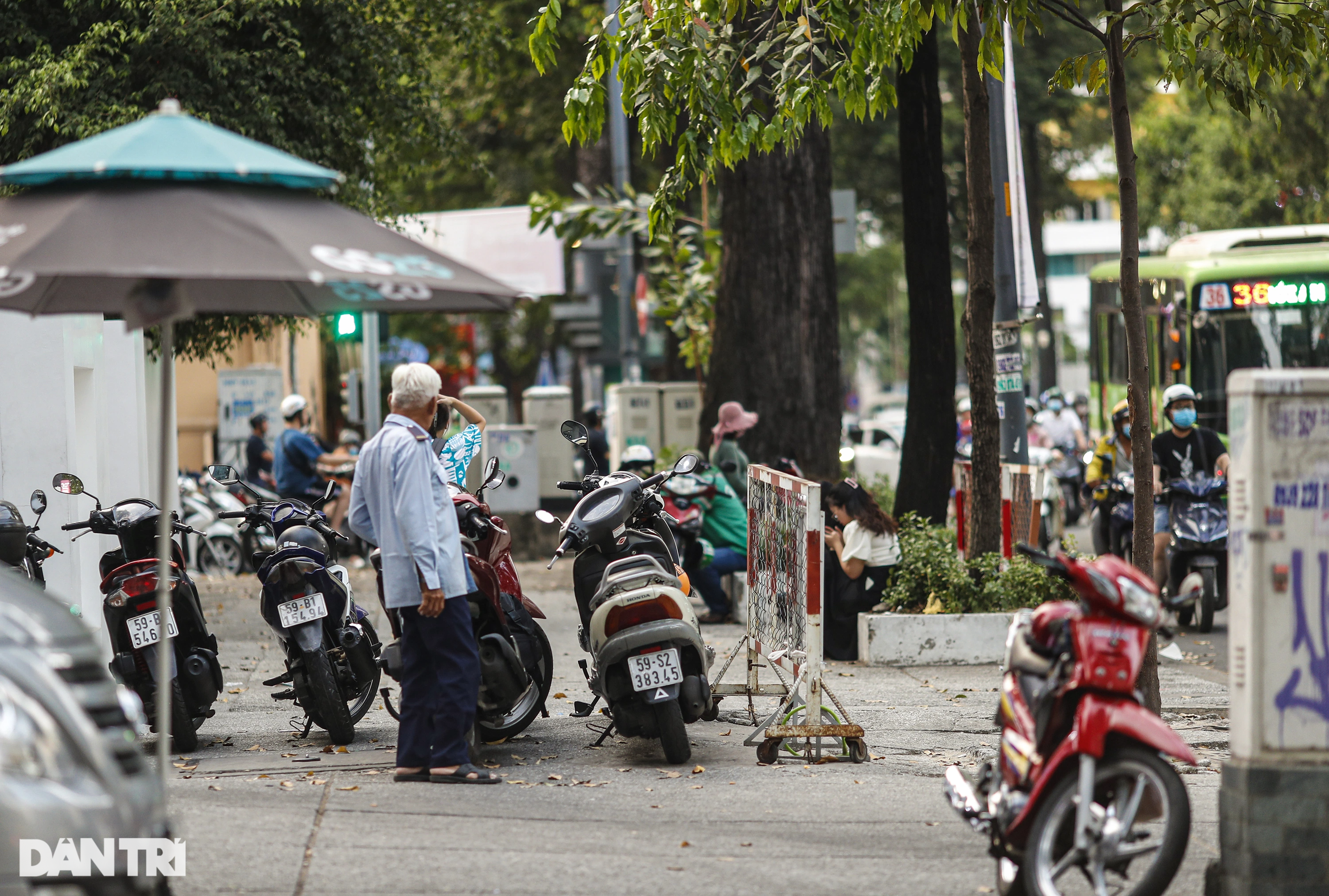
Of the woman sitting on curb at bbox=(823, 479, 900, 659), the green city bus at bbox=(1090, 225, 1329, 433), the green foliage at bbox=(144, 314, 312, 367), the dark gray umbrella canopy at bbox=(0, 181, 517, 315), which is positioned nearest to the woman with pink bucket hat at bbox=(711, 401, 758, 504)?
the woman sitting on curb at bbox=(823, 479, 900, 659)

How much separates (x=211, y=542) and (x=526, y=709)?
1045 cm

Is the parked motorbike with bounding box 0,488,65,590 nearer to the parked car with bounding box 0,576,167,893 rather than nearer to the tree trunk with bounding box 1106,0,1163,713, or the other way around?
the parked car with bounding box 0,576,167,893

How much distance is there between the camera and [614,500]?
747 centimetres

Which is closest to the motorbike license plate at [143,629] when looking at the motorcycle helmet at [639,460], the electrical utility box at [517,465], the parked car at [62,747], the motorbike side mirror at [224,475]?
the motorbike side mirror at [224,475]

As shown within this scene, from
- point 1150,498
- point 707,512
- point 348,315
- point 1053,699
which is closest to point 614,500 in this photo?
point 1150,498

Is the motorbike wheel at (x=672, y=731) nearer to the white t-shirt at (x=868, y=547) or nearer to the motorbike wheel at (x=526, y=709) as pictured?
the motorbike wheel at (x=526, y=709)

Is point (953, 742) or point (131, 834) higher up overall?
point (131, 834)

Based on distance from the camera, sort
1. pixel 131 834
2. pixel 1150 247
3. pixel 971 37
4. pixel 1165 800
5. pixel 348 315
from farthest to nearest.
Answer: pixel 1150 247, pixel 348 315, pixel 971 37, pixel 1165 800, pixel 131 834

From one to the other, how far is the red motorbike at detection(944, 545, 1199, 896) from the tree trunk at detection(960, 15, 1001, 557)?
5.47m

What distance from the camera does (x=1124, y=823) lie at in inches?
183

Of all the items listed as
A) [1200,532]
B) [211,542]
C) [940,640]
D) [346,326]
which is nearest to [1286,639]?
[940,640]

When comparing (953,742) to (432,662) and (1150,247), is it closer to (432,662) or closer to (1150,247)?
(432,662)

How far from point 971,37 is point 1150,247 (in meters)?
52.8

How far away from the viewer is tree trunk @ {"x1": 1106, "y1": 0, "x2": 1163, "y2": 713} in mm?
7438
